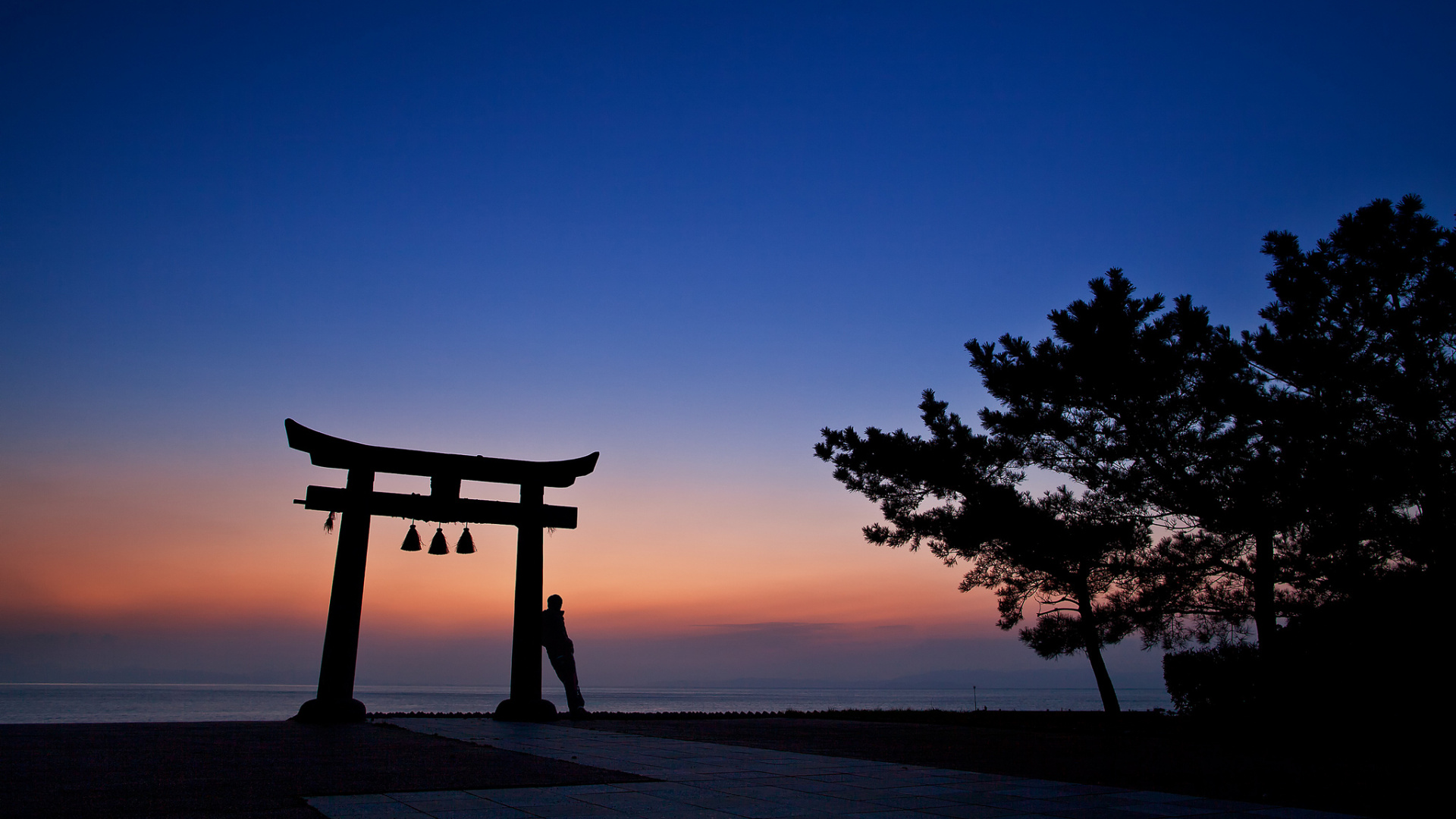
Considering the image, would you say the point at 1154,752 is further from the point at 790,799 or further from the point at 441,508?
the point at 441,508

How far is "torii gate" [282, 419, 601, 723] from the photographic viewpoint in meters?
12.2

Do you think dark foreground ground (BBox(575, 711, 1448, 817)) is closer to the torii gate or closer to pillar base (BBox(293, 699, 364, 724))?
the torii gate

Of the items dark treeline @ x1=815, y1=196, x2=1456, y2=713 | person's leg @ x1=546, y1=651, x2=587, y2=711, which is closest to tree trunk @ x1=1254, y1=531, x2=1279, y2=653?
dark treeline @ x1=815, y1=196, x2=1456, y2=713

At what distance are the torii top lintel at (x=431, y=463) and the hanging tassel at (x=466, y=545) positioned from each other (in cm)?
111

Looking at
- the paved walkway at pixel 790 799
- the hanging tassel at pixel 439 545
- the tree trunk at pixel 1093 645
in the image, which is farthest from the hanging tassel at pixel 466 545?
the tree trunk at pixel 1093 645

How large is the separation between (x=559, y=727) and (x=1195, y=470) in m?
10.6

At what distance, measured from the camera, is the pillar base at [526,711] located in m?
12.9

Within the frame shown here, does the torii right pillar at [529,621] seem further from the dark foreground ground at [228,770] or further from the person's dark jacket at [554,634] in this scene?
the dark foreground ground at [228,770]

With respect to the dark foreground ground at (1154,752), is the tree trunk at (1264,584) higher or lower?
higher

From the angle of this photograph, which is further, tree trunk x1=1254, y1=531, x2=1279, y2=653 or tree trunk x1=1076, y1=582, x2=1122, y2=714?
tree trunk x1=1076, y1=582, x2=1122, y2=714

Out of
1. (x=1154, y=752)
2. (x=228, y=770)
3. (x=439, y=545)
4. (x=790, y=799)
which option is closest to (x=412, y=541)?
(x=439, y=545)

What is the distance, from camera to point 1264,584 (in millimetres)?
13180

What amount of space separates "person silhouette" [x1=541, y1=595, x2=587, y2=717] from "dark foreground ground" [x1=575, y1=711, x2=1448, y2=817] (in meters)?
0.53

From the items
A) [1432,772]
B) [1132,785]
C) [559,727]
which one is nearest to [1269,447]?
[1432,772]
